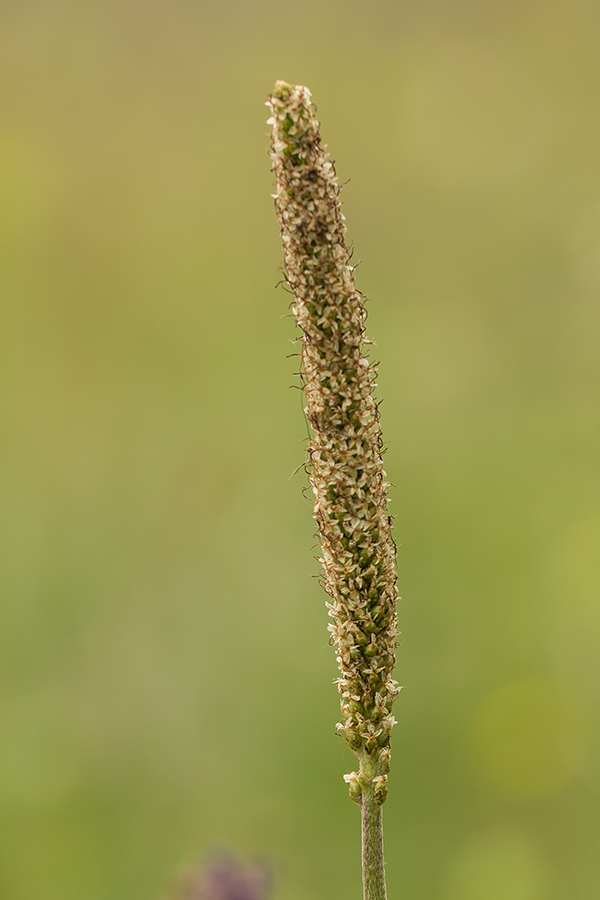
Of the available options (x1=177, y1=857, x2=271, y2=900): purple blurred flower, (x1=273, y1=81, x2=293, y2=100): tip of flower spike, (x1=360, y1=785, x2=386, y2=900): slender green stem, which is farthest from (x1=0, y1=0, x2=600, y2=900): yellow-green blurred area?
(x1=273, y1=81, x2=293, y2=100): tip of flower spike

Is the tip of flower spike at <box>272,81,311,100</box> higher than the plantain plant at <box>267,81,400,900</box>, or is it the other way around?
the tip of flower spike at <box>272,81,311,100</box>

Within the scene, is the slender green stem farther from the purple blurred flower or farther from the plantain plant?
the purple blurred flower

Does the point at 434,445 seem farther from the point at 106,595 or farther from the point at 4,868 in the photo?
the point at 4,868

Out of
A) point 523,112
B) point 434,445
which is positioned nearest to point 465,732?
point 434,445

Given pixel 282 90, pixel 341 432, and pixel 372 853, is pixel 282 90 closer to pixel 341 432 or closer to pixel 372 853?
pixel 341 432

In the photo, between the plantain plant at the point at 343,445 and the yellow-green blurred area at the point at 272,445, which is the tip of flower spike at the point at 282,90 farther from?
the yellow-green blurred area at the point at 272,445

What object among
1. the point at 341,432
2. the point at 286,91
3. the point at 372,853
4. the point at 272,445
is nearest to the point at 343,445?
the point at 341,432

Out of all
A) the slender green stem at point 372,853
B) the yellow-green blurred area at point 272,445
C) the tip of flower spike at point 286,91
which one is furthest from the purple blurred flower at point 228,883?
the yellow-green blurred area at point 272,445
